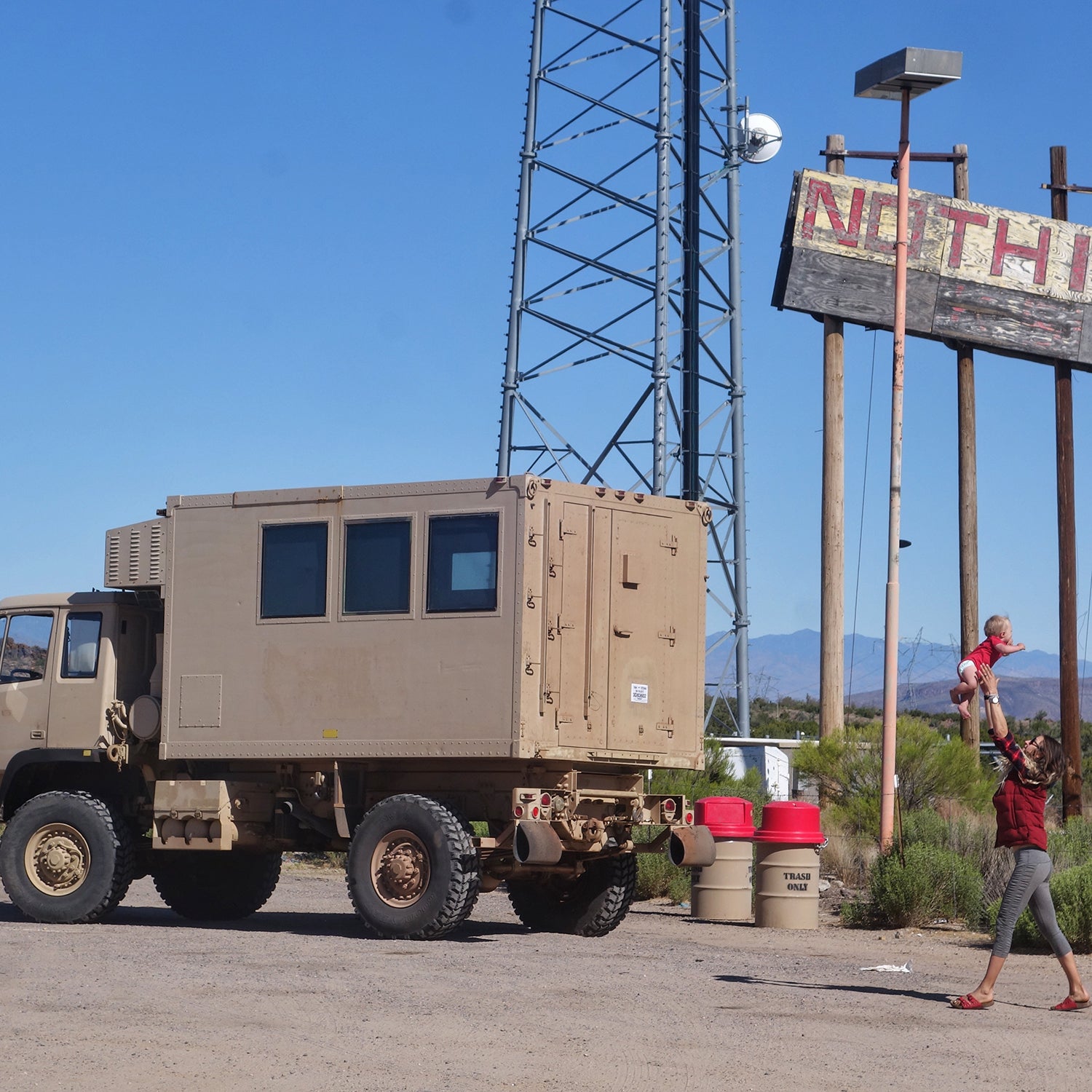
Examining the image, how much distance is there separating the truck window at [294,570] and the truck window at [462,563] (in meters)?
0.99

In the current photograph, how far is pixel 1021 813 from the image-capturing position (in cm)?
1019

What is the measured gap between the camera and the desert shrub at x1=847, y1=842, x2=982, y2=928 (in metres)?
15.7

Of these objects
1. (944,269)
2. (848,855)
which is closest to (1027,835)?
(848,855)

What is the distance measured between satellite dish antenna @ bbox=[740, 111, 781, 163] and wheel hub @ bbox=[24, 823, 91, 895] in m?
20.4

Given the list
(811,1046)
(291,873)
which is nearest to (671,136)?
(291,873)

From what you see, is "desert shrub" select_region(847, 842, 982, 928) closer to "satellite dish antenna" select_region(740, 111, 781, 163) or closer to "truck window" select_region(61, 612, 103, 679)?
"truck window" select_region(61, 612, 103, 679)

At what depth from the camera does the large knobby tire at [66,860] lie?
14.4m

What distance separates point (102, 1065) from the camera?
7.66 m

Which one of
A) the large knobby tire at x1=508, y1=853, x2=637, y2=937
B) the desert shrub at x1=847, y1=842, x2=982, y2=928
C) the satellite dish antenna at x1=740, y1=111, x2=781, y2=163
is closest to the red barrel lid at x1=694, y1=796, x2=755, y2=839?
the desert shrub at x1=847, y1=842, x2=982, y2=928

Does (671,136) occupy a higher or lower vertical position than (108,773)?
higher

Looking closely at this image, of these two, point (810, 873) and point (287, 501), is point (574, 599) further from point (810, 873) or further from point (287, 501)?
point (810, 873)

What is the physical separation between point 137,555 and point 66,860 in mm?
2619

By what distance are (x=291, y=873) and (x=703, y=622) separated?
1058 centimetres

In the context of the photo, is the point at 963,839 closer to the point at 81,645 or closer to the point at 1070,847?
the point at 1070,847
